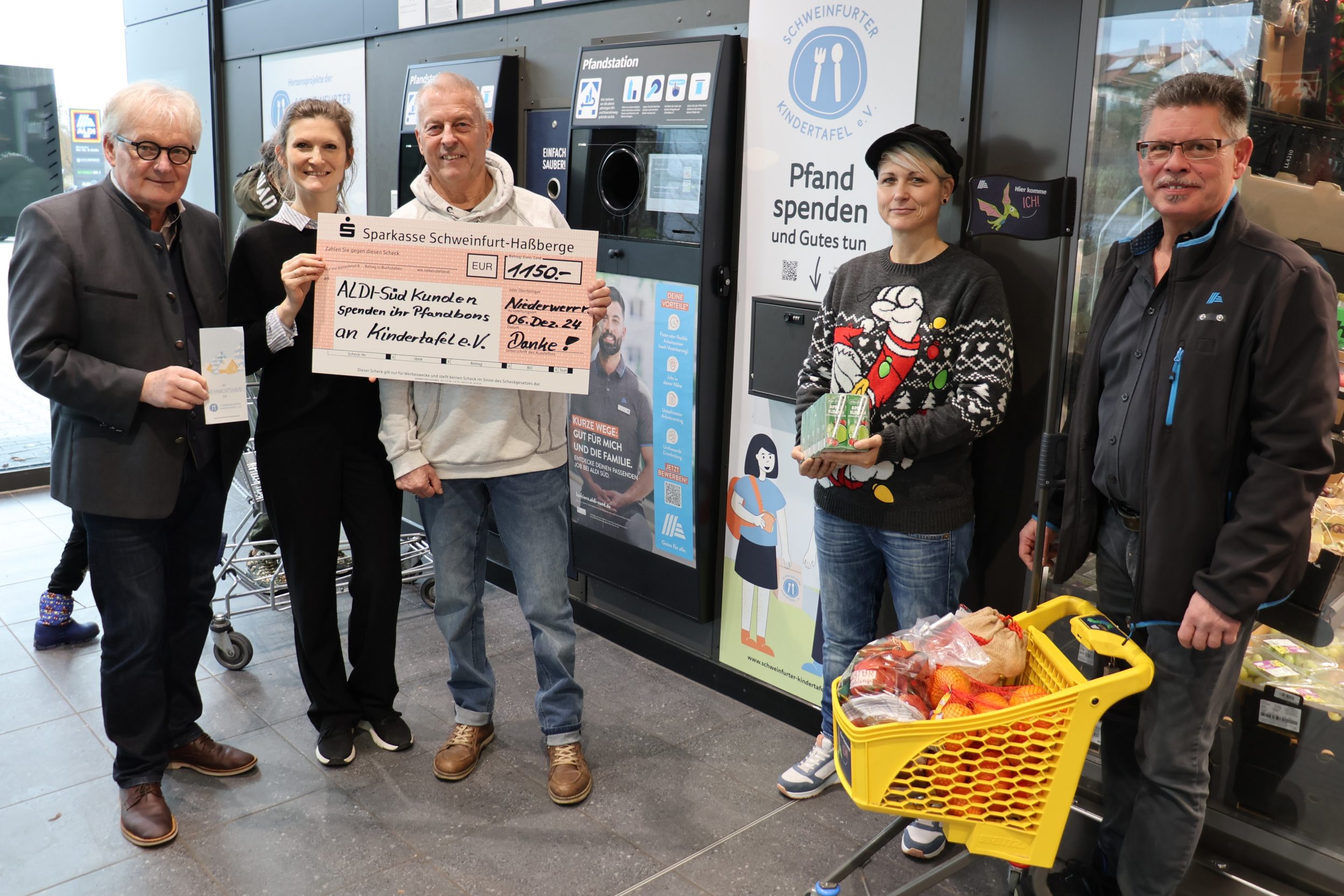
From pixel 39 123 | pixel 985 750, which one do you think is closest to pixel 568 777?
pixel 985 750

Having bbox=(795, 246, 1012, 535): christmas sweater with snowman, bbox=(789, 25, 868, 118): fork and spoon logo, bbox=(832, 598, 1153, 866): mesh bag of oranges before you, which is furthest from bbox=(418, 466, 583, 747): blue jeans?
bbox=(789, 25, 868, 118): fork and spoon logo

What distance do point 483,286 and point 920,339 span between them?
Answer: 1156 millimetres

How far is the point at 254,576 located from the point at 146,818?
1.59 m

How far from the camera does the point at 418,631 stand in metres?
4.10

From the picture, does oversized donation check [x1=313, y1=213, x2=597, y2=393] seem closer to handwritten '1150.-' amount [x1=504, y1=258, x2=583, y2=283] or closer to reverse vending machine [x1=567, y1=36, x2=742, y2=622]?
handwritten '1150.-' amount [x1=504, y1=258, x2=583, y2=283]

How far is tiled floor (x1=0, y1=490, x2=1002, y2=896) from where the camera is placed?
8.41ft

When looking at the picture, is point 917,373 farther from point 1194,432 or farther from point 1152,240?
point 1194,432

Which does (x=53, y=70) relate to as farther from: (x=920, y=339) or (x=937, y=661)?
(x=937, y=661)

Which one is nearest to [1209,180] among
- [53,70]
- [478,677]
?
[478,677]

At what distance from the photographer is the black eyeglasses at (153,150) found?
2.48 m

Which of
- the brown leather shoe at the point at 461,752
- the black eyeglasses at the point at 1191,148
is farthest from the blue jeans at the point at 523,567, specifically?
the black eyeglasses at the point at 1191,148

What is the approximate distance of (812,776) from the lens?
297 cm

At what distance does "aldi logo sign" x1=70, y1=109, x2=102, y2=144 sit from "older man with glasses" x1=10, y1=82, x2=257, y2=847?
4.58 meters

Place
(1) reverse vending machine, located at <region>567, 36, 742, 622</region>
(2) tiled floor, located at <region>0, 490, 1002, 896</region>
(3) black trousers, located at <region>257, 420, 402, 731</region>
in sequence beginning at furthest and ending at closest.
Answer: (1) reverse vending machine, located at <region>567, 36, 742, 622</region> < (3) black trousers, located at <region>257, 420, 402, 731</region> < (2) tiled floor, located at <region>0, 490, 1002, 896</region>
